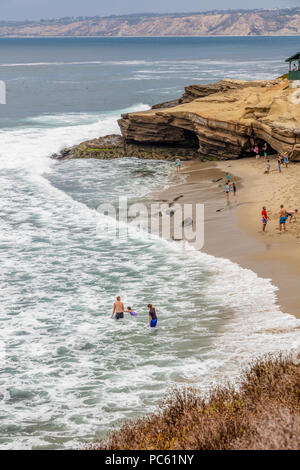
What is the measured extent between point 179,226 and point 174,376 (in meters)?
13.4

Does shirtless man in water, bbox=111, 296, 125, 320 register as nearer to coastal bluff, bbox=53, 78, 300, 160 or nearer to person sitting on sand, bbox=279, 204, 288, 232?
person sitting on sand, bbox=279, 204, 288, 232

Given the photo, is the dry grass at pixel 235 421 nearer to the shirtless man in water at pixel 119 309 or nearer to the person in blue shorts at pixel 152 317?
the person in blue shorts at pixel 152 317

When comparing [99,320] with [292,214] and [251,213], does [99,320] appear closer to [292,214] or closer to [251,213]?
[292,214]

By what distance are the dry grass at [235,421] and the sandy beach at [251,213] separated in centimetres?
645

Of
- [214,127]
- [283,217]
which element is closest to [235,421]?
[283,217]

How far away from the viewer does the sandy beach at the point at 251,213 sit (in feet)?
68.1

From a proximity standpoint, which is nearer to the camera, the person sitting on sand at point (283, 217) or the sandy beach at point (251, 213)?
the sandy beach at point (251, 213)

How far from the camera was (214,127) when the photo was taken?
3956 centimetres

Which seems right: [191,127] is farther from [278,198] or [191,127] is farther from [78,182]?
[278,198]

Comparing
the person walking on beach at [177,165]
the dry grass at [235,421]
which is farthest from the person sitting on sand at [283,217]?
the person walking on beach at [177,165]

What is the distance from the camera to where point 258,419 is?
30.5 feet

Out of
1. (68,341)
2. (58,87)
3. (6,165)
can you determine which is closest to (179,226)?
(68,341)

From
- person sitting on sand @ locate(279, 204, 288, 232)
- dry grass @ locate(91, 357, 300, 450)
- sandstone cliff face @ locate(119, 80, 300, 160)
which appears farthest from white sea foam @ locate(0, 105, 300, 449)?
sandstone cliff face @ locate(119, 80, 300, 160)

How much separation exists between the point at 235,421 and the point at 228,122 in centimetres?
3171
